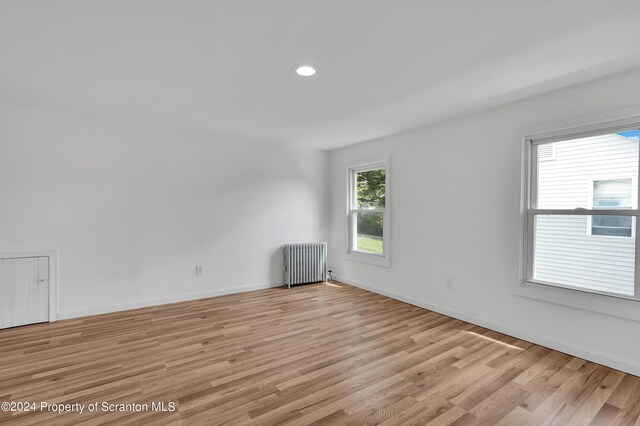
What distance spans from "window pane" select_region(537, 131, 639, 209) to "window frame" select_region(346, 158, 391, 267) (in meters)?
1.95

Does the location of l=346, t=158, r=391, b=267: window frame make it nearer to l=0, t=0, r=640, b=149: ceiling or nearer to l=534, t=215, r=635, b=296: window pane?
l=0, t=0, r=640, b=149: ceiling

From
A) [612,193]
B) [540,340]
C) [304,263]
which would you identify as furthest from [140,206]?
[612,193]

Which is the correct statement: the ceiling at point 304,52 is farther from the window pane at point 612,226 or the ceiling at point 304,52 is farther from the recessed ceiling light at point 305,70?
the window pane at point 612,226

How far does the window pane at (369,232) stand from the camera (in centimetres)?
487

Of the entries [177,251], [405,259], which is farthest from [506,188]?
[177,251]

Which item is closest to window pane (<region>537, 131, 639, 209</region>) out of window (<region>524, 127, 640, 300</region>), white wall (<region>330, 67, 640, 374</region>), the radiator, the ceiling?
window (<region>524, 127, 640, 300</region>)

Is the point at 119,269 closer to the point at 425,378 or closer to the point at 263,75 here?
the point at 263,75

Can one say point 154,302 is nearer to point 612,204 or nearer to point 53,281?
point 53,281

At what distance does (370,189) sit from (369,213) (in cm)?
39

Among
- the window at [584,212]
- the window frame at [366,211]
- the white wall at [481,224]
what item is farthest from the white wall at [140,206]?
the window at [584,212]

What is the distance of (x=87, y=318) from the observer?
3.61 meters

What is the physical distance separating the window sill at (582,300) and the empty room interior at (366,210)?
0.01m

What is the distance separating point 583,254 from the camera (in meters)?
2.75

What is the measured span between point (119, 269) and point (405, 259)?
371cm
